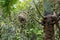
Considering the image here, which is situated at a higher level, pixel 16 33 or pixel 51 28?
pixel 16 33

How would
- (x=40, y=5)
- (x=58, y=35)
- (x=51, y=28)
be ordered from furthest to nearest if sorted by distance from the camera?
(x=58, y=35)
(x=40, y=5)
(x=51, y=28)

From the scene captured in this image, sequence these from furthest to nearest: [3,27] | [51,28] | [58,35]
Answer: [3,27]
[58,35]
[51,28]

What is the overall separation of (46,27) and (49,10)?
0.51 meters

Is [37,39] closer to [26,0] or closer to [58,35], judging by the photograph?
[58,35]

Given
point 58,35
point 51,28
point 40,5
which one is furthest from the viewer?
point 58,35

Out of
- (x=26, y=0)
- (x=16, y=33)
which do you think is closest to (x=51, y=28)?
(x=26, y=0)

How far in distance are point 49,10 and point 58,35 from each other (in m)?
1.63

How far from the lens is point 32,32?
702cm

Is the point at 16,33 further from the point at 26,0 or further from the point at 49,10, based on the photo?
the point at 49,10

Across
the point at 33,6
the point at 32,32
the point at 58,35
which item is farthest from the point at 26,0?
the point at 58,35

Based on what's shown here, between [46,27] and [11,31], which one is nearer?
[46,27]

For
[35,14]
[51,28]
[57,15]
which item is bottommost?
[51,28]

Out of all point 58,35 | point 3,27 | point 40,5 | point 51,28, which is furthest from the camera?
point 3,27

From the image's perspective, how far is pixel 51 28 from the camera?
550cm
